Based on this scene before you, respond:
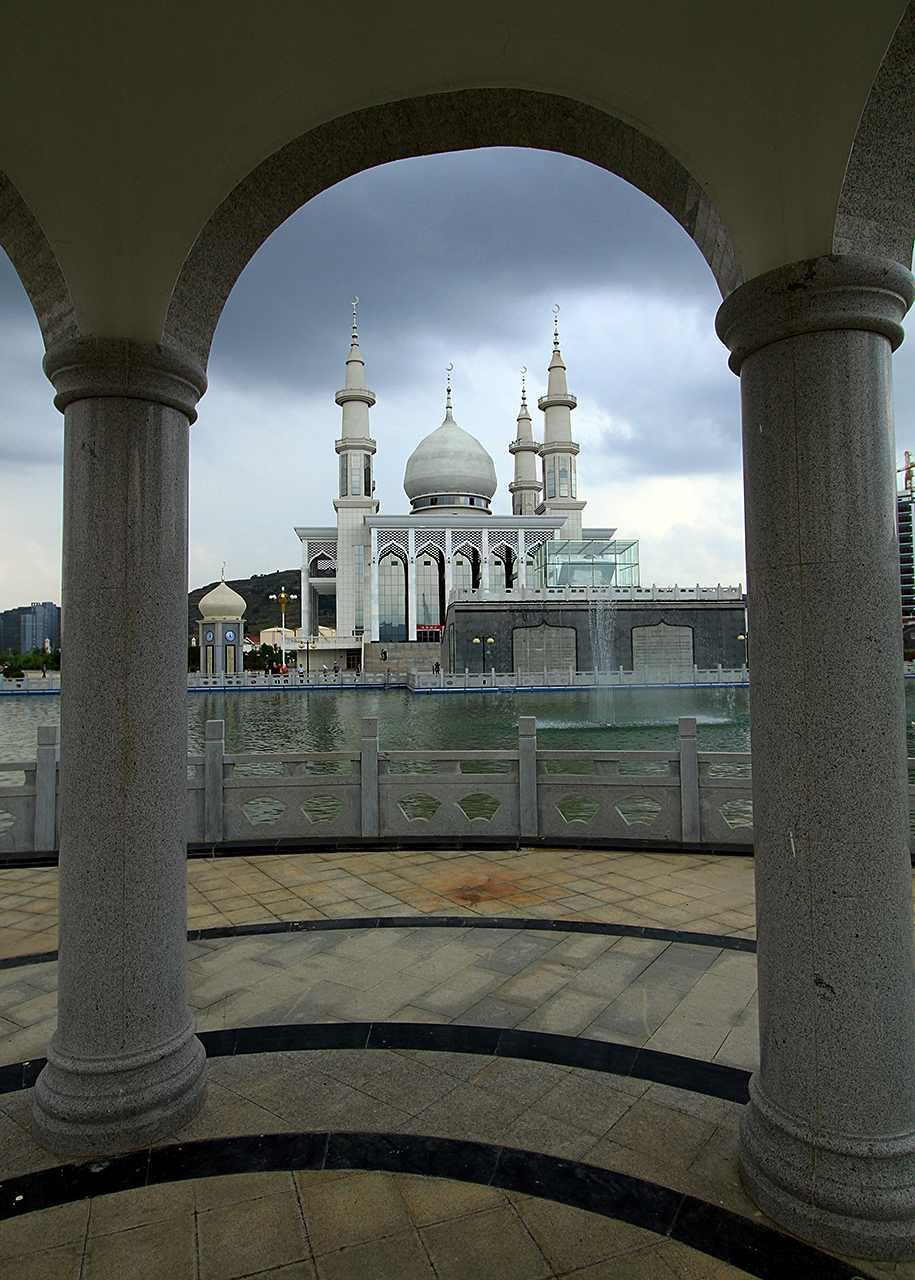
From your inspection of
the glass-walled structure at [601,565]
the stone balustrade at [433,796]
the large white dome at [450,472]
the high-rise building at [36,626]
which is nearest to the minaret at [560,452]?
the large white dome at [450,472]

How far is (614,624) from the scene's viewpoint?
152ft

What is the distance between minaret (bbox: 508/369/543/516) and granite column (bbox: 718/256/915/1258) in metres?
63.9

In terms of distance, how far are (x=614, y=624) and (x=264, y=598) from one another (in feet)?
348

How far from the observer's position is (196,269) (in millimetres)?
3059

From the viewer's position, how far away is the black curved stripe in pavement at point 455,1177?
2.28 meters

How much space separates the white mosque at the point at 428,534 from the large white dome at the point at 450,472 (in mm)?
74

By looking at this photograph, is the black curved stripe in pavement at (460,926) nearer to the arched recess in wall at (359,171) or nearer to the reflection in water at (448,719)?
the arched recess in wall at (359,171)

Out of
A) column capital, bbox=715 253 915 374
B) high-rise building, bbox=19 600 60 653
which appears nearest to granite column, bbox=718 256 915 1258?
column capital, bbox=715 253 915 374

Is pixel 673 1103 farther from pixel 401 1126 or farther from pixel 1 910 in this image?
pixel 1 910

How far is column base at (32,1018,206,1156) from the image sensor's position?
→ 2777 millimetres

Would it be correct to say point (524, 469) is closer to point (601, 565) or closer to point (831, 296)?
point (601, 565)

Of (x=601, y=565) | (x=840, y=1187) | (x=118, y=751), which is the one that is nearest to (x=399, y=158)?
(x=118, y=751)

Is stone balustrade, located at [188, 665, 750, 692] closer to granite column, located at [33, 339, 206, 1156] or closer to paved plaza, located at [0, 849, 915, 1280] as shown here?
paved plaza, located at [0, 849, 915, 1280]

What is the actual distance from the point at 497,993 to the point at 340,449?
5583cm
